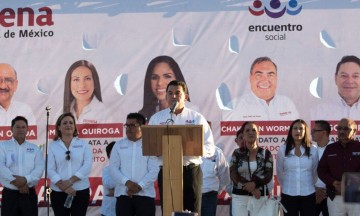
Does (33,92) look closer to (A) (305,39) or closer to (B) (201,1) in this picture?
(B) (201,1)

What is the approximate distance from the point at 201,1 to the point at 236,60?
776mm

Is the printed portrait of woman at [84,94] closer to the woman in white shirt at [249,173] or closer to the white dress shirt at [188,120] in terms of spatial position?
the woman in white shirt at [249,173]

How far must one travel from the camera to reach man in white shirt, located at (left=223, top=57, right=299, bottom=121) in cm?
747

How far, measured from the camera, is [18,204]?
264 inches

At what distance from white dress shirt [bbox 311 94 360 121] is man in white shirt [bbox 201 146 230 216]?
1146mm

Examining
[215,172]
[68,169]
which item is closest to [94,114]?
[68,169]

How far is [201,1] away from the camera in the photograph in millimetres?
7660

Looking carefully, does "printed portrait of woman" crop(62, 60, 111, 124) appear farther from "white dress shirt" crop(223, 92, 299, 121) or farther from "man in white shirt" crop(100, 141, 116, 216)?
"white dress shirt" crop(223, 92, 299, 121)

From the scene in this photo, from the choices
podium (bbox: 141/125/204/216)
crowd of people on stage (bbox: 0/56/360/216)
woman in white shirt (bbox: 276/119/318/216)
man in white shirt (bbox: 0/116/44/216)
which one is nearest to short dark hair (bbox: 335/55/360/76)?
crowd of people on stage (bbox: 0/56/360/216)

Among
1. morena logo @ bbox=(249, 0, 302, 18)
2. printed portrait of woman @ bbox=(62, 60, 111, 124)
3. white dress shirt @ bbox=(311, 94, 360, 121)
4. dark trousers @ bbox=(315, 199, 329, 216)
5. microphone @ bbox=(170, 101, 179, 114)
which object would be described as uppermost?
morena logo @ bbox=(249, 0, 302, 18)

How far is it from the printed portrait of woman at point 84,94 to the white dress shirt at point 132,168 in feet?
3.41

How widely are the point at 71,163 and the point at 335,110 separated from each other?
287cm

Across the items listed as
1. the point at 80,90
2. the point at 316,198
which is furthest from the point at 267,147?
the point at 80,90

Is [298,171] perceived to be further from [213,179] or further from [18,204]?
[18,204]
